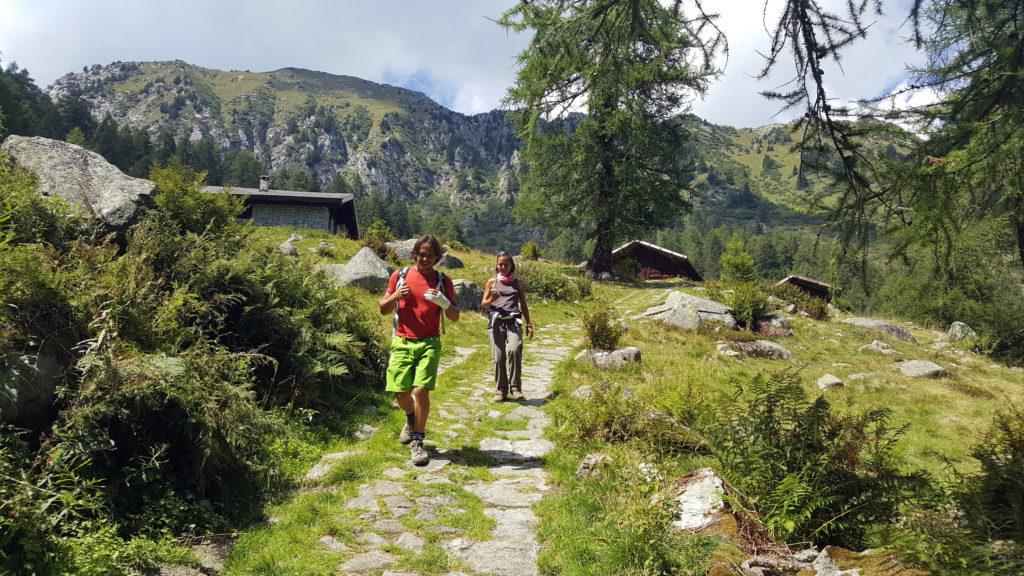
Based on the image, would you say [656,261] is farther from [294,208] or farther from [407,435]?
[407,435]

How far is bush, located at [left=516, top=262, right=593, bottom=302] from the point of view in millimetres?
22859

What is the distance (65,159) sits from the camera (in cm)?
740

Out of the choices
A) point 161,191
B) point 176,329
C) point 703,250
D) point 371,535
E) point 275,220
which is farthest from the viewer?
point 703,250

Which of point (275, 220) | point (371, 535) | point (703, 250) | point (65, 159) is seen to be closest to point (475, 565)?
point (371, 535)

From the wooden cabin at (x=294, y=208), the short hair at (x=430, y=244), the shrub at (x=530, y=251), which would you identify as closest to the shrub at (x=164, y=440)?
the short hair at (x=430, y=244)

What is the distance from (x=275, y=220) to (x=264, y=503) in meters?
33.9

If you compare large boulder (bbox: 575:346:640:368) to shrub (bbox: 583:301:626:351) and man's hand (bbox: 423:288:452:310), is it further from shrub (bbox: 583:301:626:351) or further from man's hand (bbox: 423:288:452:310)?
man's hand (bbox: 423:288:452:310)

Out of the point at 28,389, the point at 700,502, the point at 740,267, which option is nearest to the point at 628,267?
the point at 740,267

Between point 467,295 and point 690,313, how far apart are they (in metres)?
7.82

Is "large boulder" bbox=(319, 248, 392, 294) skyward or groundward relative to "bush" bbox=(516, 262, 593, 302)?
skyward

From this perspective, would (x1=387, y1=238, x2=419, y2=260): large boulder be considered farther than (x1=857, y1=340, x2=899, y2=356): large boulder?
Yes

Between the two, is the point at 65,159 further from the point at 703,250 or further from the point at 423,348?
the point at 703,250

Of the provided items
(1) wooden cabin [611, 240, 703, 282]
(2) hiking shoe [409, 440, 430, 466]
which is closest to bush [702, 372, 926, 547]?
(2) hiking shoe [409, 440, 430, 466]

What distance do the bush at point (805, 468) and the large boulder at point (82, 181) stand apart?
7.83 meters
